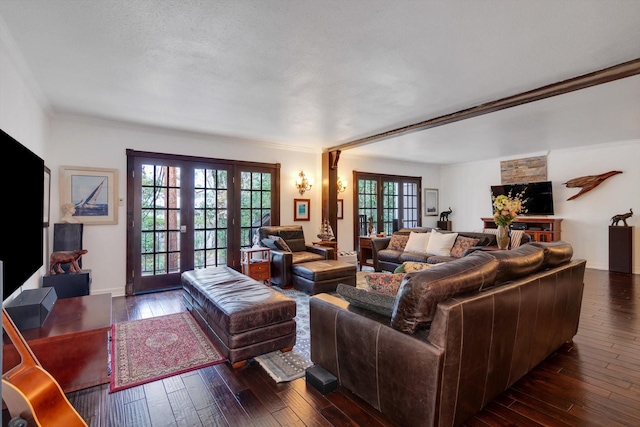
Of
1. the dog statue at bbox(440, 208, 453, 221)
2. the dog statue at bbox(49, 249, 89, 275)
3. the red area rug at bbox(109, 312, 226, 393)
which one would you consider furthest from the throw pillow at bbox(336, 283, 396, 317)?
the dog statue at bbox(440, 208, 453, 221)

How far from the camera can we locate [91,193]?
4457mm

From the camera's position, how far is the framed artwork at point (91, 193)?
Answer: 14.1ft

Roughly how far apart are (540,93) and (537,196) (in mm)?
4668

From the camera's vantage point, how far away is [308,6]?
201 cm

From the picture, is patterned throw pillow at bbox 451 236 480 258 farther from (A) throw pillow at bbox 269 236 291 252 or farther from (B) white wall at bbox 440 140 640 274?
(B) white wall at bbox 440 140 640 274

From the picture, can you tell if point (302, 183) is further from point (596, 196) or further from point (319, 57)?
point (596, 196)

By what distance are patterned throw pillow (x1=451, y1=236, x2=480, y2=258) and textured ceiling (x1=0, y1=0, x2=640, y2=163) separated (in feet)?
6.35

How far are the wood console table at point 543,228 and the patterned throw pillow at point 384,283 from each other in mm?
5797

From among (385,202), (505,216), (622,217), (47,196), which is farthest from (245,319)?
(622,217)

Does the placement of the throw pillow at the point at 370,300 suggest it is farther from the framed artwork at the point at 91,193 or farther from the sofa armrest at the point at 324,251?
the framed artwork at the point at 91,193

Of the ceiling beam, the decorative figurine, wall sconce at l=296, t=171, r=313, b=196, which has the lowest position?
the decorative figurine

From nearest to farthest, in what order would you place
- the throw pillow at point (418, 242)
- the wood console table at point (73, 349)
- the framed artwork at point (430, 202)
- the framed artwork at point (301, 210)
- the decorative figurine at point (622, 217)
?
1. the wood console table at point (73, 349)
2. the throw pillow at point (418, 242)
3. the decorative figurine at point (622, 217)
4. the framed artwork at point (301, 210)
5. the framed artwork at point (430, 202)

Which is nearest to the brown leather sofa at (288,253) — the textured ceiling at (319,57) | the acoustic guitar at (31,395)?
the textured ceiling at (319,57)

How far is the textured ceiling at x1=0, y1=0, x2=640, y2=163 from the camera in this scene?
2074 mm
